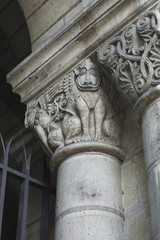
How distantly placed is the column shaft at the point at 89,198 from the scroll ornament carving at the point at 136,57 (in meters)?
0.38

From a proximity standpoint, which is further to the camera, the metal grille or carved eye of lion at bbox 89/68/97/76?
carved eye of lion at bbox 89/68/97/76

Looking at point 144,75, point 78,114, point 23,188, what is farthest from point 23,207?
point 144,75

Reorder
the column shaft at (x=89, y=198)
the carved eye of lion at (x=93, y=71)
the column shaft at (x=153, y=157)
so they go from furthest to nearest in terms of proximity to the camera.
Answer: the carved eye of lion at (x=93, y=71)
the column shaft at (x=89, y=198)
the column shaft at (x=153, y=157)

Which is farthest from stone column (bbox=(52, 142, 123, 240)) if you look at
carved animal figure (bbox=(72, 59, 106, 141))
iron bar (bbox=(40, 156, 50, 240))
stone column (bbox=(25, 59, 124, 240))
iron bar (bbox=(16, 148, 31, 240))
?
iron bar (bbox=(40, 156, 50, 240))

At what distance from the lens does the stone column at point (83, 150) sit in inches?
97.0

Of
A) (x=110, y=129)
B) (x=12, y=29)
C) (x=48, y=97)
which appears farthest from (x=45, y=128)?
(x=12, y=29)

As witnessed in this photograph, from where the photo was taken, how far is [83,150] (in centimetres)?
269

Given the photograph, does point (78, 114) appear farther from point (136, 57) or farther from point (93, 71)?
point (136, 57)

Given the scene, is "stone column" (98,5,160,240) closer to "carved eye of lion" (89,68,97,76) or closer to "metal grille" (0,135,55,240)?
"carved eye of lion" (89,68,97,76)

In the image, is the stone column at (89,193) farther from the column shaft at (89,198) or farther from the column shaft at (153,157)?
the column shaft at (153,157)

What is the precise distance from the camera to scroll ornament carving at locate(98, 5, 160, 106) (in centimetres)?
246

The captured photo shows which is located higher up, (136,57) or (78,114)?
(136,57)

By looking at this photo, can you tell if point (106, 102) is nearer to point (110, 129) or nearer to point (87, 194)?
point (110, 129)

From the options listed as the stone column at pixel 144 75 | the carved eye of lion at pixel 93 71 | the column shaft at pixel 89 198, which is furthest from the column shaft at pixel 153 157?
the carved eye of lion at pixel 93 71
